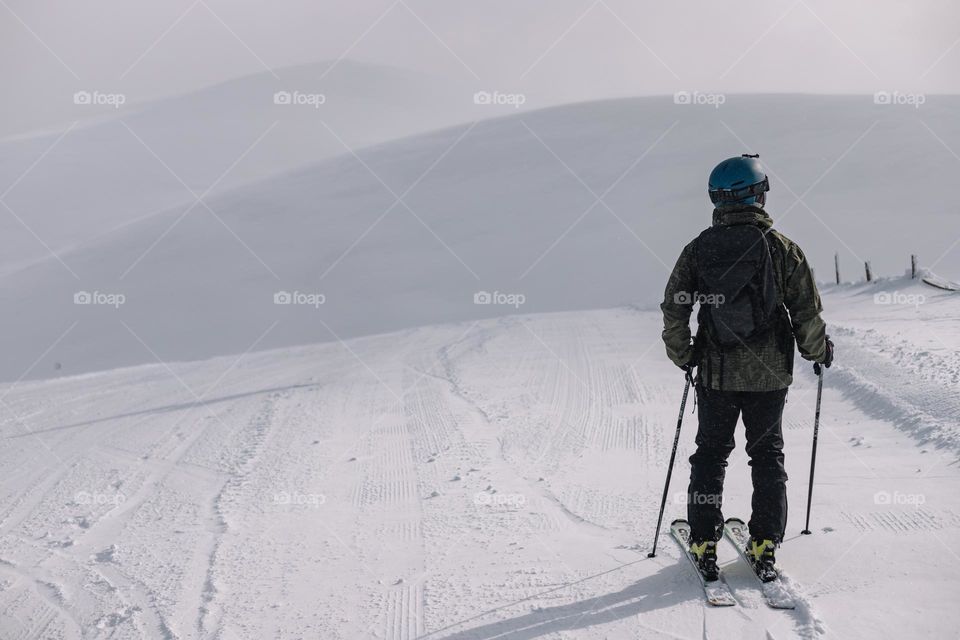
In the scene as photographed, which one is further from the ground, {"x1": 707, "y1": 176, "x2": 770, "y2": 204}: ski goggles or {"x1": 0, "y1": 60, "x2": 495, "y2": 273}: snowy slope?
{"x1": 0, "y1": 60, "x2": 495, "y2": 273}: snowy slope

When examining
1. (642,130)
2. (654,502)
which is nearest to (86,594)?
(654,502)

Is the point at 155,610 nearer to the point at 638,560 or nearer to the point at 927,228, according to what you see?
the point at 638,560

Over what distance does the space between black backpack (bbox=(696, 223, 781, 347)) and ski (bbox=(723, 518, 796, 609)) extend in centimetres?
109

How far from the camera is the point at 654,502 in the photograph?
5113mm

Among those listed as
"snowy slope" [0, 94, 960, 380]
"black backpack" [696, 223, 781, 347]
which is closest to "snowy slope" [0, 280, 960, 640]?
"black backpack" [696, 223, 781, 347]
